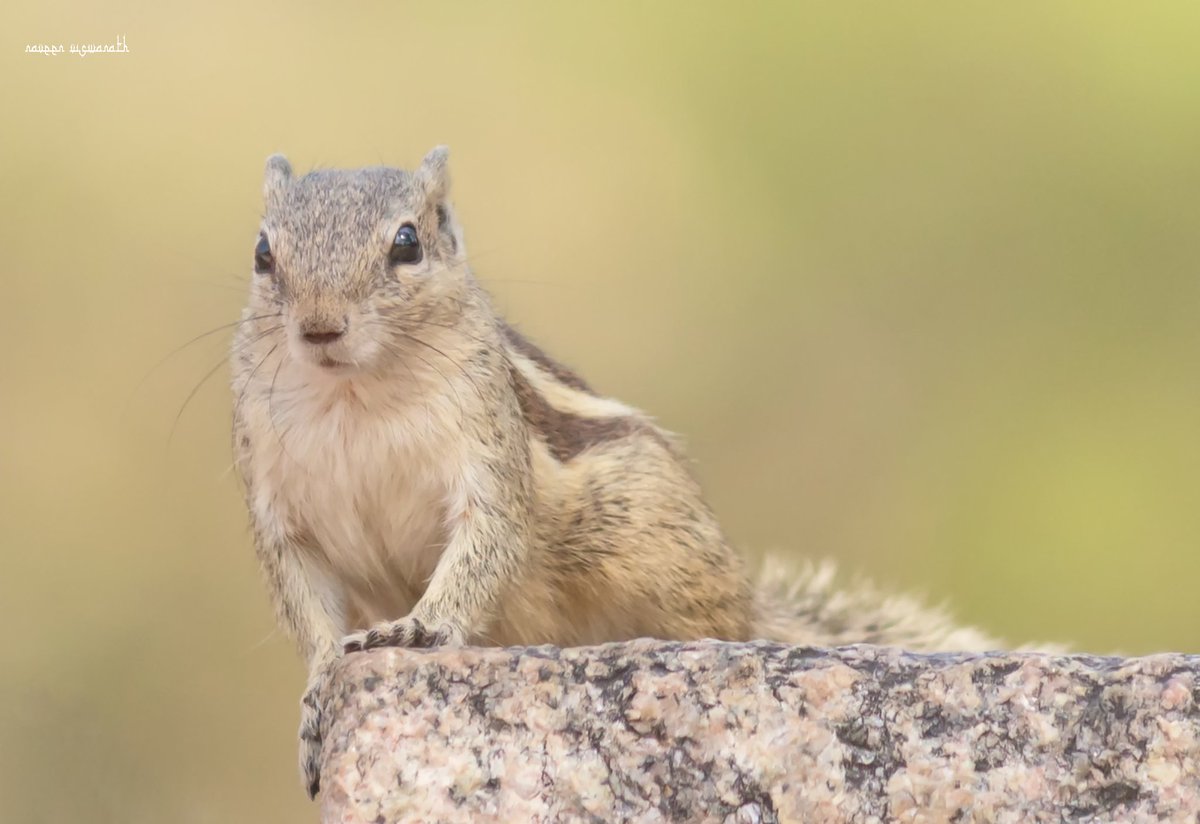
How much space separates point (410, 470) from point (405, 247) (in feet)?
1.48

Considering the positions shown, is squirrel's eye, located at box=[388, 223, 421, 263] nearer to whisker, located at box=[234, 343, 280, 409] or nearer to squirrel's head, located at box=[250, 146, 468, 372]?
squirrel's head, located at box=[250, 146, 468, 372]

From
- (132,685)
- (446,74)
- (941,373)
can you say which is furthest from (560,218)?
(132,685)

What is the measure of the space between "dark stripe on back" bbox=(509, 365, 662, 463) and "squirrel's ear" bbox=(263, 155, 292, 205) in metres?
0.64

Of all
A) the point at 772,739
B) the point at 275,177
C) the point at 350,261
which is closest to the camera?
the point at 772,739

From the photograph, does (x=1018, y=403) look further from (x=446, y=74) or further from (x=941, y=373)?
(x=446, y=74)

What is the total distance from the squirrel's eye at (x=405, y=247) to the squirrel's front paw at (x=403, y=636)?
747mm

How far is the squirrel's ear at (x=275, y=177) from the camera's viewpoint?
368 centimetres

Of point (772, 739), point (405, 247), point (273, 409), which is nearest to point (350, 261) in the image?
point (405, 247)

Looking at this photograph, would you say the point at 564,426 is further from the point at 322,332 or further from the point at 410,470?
the point at 322,332

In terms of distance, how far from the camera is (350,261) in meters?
3.40

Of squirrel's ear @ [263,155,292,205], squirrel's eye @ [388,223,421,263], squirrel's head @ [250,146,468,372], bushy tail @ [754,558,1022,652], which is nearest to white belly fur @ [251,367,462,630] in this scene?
squirrel's head @ [250,146,468,372]

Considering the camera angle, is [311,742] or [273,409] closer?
[311,742]

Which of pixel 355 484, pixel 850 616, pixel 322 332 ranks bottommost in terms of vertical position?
pixel 850 616

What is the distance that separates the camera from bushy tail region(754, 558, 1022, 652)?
4480 mm
